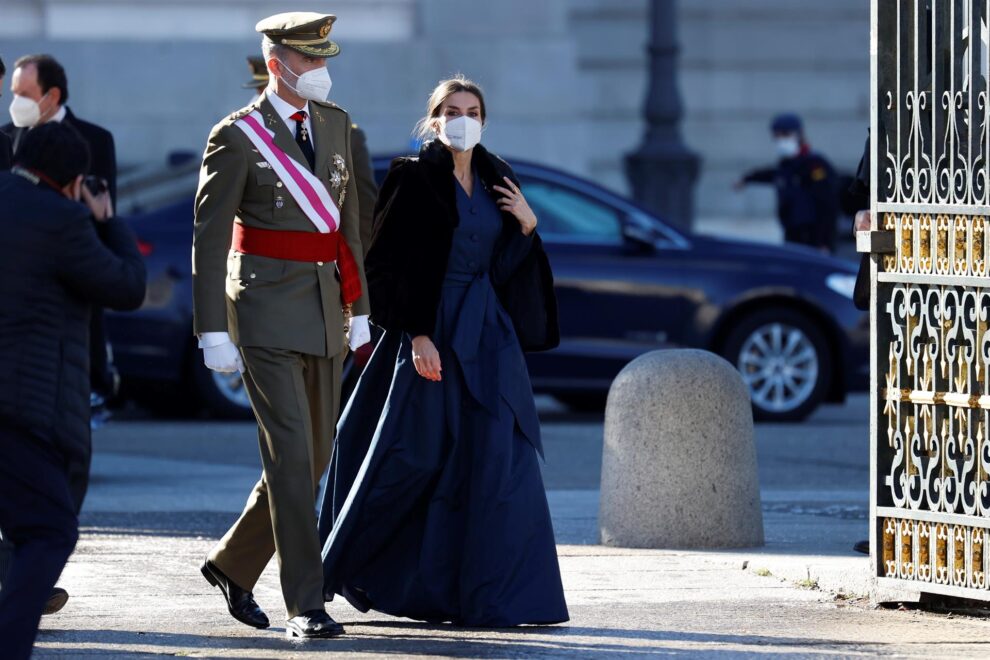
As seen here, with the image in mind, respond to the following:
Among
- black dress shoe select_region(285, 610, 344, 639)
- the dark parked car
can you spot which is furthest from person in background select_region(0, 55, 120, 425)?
the dark parked car

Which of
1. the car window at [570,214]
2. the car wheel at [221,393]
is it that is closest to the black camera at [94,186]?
the car wheel at [221,393]

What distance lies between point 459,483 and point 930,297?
1490 mm

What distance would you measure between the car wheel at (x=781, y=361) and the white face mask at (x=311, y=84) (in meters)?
7.26

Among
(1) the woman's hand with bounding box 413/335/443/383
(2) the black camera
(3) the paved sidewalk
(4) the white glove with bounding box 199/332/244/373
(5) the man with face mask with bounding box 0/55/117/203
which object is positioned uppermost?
(5) the man with face mask with bounding box 0/55/117/203

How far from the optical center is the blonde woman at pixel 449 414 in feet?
22.2

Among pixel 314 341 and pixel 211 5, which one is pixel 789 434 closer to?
pixel 314 341

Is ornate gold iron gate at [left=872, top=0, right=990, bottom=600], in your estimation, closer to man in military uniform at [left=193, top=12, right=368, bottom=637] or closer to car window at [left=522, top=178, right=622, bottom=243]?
man in military uniform at [left=193, top=12, right=368, bottom=637]

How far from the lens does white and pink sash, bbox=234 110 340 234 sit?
664 cm

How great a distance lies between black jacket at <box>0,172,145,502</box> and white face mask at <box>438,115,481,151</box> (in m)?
1.43

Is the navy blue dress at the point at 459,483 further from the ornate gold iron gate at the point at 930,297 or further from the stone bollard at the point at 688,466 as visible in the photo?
the stone bollard at the point at 688,466

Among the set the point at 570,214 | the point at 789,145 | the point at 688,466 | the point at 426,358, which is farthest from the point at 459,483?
the point at 789,145

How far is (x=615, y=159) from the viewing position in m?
26.6

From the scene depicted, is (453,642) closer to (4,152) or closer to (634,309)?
(4,152)

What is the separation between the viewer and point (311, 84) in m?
6.70
